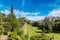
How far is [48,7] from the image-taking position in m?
10.2

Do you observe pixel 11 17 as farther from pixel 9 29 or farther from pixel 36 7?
pixel 36 7

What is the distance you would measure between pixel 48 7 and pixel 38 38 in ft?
11.2

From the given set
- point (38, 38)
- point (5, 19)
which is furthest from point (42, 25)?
point (38, 38)

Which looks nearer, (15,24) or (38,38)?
(38,38)

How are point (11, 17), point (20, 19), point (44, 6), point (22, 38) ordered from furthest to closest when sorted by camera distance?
point (20, 19) < point (11, 17) < point (44, 6) < point (22, 38)

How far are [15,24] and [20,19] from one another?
309 centimetres

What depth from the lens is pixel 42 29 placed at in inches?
559

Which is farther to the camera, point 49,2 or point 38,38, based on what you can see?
point 49,2

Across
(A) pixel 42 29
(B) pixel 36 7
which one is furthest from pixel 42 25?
(B) pixel 36 7

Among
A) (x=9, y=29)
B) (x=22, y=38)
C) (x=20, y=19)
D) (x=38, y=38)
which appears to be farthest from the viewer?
(x=20, y=19)

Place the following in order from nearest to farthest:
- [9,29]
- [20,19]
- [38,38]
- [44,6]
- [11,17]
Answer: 1. [38,38]
2. [44,6]
3. [9,29]
4. [11,17]
5. [20,19]

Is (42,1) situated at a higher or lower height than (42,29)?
higher

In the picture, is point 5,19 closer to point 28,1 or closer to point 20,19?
point 20,19

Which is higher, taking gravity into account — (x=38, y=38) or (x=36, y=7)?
(x=36, y=7)
